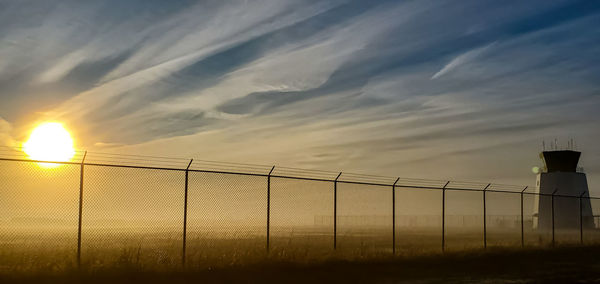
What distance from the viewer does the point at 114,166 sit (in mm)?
17141

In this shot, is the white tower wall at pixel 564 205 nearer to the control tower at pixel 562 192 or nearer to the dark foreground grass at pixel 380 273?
the control tower at pixel 562 192

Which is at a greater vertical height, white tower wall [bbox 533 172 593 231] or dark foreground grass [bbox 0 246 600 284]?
white tower wall [bbox 533 172 593 231]

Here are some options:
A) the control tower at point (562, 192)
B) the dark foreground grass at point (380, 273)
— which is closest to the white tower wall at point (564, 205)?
the control tower at point (562, 192)

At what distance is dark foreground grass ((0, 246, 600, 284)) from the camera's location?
1602 cm

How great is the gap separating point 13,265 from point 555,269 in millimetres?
17419

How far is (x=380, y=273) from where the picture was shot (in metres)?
19.8

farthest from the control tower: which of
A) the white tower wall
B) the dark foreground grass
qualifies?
the dark foreground grass

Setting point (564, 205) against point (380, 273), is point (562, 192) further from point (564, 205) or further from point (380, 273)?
point (380, 273)

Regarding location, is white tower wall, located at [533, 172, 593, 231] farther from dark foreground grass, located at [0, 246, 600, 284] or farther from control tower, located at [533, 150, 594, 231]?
dark foreground grass, located at [0, 246, 600, 284]

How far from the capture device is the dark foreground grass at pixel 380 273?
52.5 feet

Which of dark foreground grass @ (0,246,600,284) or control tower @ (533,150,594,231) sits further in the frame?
control tower @ (533,150,594,231)

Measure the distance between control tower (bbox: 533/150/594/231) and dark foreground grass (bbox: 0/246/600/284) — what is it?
4251 centimetres

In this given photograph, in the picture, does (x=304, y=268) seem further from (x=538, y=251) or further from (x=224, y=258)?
(x=538, y=251)

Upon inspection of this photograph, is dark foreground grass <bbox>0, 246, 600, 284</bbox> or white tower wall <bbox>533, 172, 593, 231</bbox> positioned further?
white tower wall <bbox>533, 172, 593, 231</bbox>
